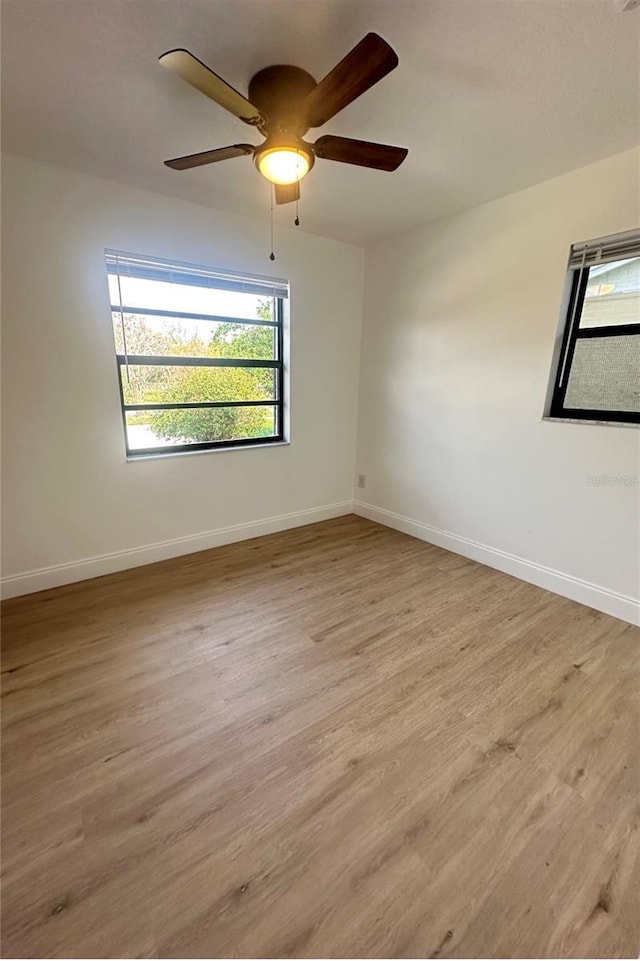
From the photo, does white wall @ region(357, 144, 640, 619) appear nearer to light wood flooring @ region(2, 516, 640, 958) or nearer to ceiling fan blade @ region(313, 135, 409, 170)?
light wood flooring @ region(2, 516, 640, 958)

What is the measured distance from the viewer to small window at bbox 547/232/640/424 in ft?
7.21

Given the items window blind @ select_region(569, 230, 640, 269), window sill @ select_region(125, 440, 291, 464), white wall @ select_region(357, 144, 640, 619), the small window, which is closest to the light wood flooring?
white wall @ select_region(357, 144, 640, 619)

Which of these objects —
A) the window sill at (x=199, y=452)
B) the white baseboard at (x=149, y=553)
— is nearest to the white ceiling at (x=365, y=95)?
the window sill at (x=199, y=452)

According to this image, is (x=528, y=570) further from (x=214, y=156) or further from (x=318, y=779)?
(x=214, y=156)

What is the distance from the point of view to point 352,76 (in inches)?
47.3

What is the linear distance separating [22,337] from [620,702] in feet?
11.6

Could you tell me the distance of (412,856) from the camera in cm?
118

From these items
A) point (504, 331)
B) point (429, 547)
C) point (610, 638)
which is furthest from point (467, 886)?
point (504, 331)

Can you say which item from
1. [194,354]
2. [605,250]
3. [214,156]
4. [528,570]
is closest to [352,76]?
[214,156]

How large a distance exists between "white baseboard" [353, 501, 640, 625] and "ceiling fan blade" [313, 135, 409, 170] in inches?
96.1

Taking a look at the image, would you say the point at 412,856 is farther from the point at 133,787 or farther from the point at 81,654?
the point at 81,654

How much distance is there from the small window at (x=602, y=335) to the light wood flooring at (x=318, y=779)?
1.27m

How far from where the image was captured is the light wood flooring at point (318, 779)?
1.04m

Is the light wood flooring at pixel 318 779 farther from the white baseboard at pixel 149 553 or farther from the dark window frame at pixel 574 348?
the dark window frame at pixel 574 348
